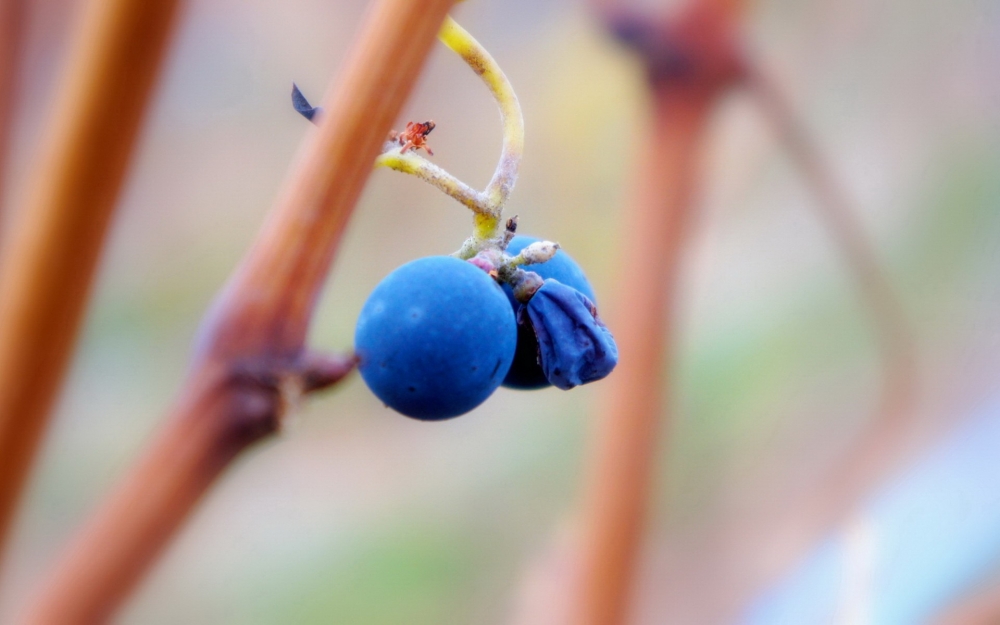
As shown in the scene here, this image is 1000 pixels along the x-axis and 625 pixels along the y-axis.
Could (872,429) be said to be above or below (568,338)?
above

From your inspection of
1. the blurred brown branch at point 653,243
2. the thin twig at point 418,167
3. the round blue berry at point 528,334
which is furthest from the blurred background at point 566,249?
the thin twig at point 418,167

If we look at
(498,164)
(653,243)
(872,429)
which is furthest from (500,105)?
(872,429)

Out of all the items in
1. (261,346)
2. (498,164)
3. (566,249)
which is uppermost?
(566,249)

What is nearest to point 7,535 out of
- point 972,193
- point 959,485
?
point 959,485

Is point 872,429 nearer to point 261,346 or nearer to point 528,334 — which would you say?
point 528,334

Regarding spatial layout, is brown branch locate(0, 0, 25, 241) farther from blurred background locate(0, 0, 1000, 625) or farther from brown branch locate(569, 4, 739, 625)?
blurred background locate(0, 0, 1000, 625)

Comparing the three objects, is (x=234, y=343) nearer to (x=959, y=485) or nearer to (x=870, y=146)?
(x=959, y=485)
